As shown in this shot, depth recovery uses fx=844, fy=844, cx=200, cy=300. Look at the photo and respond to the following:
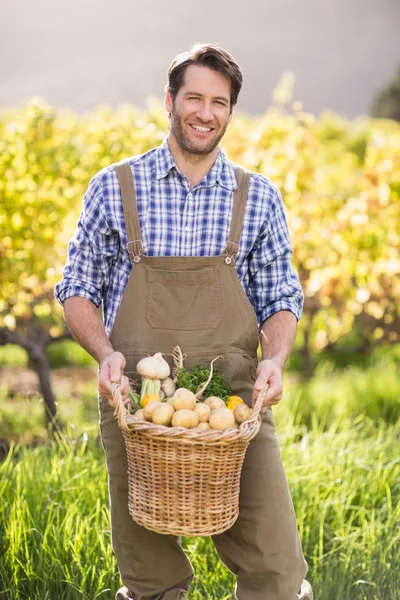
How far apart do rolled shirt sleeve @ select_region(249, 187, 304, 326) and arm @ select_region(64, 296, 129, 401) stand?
0.51 meters

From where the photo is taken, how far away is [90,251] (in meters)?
2.54

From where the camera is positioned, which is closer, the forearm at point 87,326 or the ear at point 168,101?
the forearm at point 87,326

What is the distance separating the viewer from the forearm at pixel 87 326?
7.85 ft

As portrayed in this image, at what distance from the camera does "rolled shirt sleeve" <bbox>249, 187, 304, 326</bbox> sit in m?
2.58

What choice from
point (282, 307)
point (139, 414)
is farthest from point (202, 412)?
point (282, 307)

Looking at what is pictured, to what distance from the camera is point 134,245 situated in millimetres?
2475

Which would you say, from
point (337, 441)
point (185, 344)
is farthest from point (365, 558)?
point (185, 344)

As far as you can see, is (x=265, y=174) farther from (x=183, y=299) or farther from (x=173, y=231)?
(x=183, y=299)

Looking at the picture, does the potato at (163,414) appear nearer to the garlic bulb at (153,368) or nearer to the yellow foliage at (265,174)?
the garlic bulb at (153,368)

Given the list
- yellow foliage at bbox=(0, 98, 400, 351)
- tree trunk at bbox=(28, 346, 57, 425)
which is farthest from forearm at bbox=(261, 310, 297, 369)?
tree trunk at bbox=(28, 346, 57, 425)

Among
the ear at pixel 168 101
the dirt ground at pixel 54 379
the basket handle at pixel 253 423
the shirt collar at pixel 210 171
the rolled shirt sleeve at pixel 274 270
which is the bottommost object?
the dirt ground at pixel 54 379

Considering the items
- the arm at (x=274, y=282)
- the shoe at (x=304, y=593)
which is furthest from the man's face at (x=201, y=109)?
→ the shoe at (x=304, y=593)

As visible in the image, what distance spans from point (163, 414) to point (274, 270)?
71cm

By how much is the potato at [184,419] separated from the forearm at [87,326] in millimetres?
347
